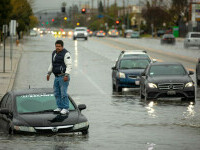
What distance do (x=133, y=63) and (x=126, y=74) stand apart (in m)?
1.75

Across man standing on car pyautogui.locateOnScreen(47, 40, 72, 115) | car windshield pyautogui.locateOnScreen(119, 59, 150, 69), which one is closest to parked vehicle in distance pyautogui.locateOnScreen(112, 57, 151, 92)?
car windshield pyautogui.locateOnScreen(119, 59, 150, 69)

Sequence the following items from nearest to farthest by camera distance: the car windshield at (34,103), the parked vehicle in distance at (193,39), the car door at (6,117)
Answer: the car door at (6,117)
the car windshield at (34,103)
the parked vehicle in distance at (193,39)

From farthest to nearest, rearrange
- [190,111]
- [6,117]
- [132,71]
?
1. [132,71]
2. [190,111]
3. [6,117]

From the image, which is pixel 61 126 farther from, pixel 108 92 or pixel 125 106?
pixel 108 92

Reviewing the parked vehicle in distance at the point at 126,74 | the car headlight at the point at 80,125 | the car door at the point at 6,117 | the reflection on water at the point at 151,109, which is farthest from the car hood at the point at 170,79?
the car headlight at the point at 80,125

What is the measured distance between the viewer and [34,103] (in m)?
13.1

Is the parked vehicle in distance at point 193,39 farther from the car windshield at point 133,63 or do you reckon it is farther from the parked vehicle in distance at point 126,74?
the parked vehicle in distance at point 126,74

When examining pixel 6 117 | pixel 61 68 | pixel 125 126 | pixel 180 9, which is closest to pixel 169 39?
pixel 180 9

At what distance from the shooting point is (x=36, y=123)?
12.3 m

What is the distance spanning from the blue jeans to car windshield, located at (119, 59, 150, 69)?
12331 millimetres

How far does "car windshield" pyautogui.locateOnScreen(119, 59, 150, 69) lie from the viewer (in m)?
26.9

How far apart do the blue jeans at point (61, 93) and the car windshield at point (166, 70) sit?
8.48m

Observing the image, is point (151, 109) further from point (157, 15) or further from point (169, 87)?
point (157, 15)

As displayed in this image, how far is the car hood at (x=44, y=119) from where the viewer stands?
12.3m
